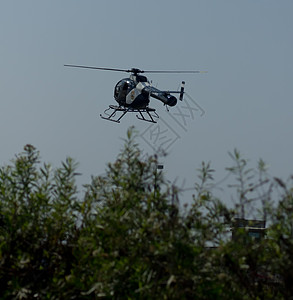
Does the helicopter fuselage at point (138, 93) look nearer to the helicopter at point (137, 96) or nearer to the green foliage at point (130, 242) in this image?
the helicopter at point (137, 96)

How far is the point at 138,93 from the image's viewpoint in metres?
45.2

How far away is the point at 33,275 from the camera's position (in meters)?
9.55

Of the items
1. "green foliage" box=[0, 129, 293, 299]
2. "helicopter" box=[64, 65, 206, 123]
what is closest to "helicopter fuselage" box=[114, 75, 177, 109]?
"helicopter" box=[64, 65, 206, 123]

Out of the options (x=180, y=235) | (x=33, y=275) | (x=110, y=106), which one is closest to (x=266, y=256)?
(x=180, y=235)

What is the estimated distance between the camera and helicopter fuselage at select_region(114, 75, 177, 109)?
44.9 m

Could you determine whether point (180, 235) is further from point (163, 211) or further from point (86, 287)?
point (86, 287)

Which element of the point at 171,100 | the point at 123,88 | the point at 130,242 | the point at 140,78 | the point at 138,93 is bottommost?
the point at 130,242

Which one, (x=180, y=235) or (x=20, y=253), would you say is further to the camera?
(x=20, y=253)

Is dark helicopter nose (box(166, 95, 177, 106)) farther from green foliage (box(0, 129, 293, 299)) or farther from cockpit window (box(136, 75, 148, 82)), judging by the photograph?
green foliage (box(0, 129, 293, 299))

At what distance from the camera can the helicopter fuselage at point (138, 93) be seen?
4494cm

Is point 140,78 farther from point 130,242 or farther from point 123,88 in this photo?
point 130,242

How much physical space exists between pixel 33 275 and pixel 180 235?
2.56 metres

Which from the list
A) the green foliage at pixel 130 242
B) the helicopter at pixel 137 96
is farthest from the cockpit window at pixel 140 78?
the green foliage at pixel 130 242

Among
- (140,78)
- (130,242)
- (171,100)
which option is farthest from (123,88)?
(130,242)
